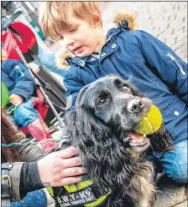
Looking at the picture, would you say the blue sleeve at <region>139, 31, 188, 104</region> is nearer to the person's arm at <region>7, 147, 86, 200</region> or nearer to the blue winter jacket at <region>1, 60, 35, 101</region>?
the person's arm at <region>7, 147, 86, 200</region>

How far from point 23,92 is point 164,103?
1.95 metres

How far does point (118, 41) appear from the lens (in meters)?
2.65

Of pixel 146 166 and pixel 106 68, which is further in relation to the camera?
pixel 106 68

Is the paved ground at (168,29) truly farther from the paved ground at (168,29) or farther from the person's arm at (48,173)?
the person's arm at (48,173)

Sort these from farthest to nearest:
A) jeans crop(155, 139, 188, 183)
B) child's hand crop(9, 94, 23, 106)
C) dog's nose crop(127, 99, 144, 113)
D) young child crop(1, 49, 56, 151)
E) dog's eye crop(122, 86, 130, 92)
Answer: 1. child's hand crop(9, 94, 23, 106)
2. young child crop(1, 49, 56, 151)
3. jeans crop(155, 139, 188, 183)
4. dog's eye crop(122, 86, 130, 92)
5. dog's nose crop(127, 99, 144, 113)

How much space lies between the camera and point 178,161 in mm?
2572

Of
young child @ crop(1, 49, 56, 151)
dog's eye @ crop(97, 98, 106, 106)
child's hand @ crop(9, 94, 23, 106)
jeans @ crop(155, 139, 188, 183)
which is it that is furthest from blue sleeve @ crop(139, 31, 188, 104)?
child's hand @ crop(9, 94, 23, 106)

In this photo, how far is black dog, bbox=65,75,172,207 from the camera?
6.89 ft

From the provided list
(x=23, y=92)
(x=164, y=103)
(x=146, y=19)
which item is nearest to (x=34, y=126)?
(x=23, y=92)

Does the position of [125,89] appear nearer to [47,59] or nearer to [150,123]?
[150,123]

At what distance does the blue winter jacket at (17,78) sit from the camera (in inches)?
165

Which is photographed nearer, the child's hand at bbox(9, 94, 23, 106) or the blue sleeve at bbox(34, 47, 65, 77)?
the child's hand at bbox(9, 94, 23, 106)

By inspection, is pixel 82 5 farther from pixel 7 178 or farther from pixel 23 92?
pixel 23 92

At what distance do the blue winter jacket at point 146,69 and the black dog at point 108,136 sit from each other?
1.21 ft
